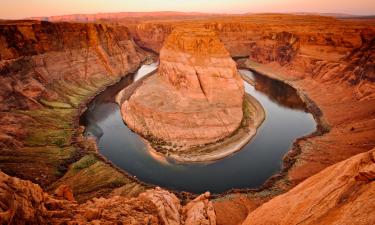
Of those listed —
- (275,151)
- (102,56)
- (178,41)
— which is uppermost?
(178,41)

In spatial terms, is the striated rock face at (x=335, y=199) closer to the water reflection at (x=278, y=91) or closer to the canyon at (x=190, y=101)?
the canyon at (x=190, y=101)

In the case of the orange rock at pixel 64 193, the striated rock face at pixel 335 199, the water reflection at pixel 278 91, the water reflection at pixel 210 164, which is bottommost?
the water reflection at pixel 210 164

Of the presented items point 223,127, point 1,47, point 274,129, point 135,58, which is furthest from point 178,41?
point 135,58

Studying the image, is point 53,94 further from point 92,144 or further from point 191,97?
point 191,97

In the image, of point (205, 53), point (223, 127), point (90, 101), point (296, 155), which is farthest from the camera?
point (90, 101)

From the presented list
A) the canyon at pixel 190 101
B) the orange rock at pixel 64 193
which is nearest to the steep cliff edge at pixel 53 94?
the orange rock at pixel 64 193

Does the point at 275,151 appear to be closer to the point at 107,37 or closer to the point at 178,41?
the point at 178,41

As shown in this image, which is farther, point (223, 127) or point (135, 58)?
point (135, 58)
